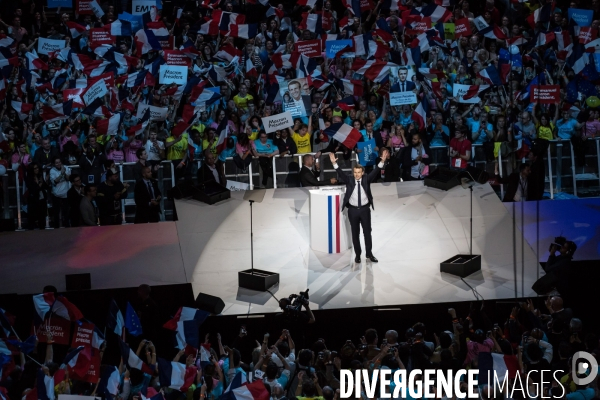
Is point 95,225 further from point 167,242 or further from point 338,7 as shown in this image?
point 338,7

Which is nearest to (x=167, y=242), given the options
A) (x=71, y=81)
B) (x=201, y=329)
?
(x=201, y=329)

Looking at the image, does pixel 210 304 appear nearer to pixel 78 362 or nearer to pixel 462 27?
pixel 78 362

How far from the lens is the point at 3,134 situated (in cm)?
1775

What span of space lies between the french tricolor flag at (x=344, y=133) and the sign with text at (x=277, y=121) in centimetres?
69

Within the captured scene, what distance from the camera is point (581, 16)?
20734mm

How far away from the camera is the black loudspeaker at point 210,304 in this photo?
14109 millimetres

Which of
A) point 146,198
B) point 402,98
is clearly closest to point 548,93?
point 402,98

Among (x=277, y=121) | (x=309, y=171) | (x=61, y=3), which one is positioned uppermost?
(x=61, y=3)

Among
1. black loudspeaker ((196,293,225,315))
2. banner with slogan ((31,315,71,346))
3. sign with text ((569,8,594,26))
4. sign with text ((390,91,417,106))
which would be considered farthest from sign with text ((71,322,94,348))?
sign with text ((569,8,594,26))

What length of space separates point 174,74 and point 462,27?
5.86m

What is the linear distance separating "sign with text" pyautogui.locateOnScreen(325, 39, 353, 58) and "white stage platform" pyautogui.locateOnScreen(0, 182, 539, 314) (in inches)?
125

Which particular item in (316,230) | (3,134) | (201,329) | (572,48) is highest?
(572,48)

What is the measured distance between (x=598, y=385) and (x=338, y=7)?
46.2 feet

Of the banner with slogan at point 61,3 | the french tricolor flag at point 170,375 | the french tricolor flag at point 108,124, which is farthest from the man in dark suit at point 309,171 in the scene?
the banner with slogan at point 61,3
